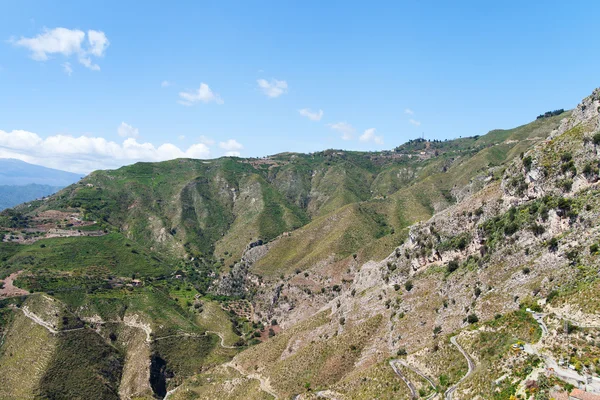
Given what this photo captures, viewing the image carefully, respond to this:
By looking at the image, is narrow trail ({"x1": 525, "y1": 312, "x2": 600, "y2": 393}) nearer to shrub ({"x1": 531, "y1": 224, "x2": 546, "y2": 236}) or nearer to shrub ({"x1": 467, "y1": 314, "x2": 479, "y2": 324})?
shrub ({"x1": 467, "y1": 314, "x2": 479, "y2": 324})

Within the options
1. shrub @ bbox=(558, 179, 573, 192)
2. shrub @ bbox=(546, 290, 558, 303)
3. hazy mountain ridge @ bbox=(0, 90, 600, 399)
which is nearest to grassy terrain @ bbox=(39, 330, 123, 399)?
hazy mountain ridge @ bbox=(0, 90, 600, 399)

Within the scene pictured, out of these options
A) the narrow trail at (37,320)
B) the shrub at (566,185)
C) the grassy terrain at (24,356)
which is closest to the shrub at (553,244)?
the shrub at (566,185)

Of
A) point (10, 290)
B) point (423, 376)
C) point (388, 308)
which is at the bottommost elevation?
point (10, 290)

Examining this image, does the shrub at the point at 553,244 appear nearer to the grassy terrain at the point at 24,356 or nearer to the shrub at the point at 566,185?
the shrub at the point at 566,185

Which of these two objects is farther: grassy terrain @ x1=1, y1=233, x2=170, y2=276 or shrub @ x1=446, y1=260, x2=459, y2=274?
grassy terrain @ x1=1, y1=233, x2=170, y2=276

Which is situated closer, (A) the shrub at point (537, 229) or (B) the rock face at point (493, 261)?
(B) the rock face at point (493, 261)

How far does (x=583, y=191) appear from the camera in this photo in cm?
6750

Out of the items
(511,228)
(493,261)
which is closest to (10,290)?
(493,261)

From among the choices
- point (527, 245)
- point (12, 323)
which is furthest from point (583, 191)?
point (12, 323)

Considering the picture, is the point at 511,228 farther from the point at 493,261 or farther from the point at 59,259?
the point at 59,259

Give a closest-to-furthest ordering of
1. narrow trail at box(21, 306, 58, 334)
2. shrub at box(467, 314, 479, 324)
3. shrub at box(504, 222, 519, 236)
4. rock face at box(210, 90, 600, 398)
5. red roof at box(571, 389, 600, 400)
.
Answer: red roof at box(571, 389, 600, 400) < rock face at box(210, 90, 600, 398) < shrub at box(467, 314, 479, 324) < shrub at box(504, 222, 519, 236) < narrow trail at box(21, 306, 58, 334)

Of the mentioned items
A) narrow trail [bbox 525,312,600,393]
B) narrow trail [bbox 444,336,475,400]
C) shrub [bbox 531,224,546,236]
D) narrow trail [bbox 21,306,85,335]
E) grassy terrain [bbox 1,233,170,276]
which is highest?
shrub [bbox 531,224,546,236]

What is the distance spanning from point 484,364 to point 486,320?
15350 millimetres

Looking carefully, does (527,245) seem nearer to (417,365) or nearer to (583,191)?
(583,191)
